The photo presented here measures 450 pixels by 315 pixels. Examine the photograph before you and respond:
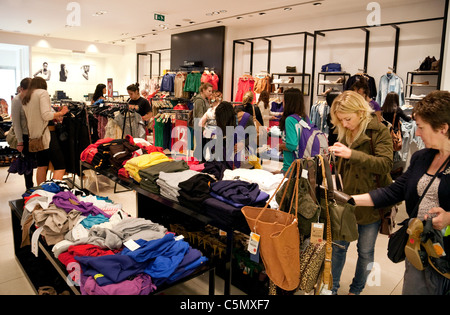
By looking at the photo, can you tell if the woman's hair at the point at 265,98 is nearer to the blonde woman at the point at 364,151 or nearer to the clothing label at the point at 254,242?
the blonde woman at the point at 364,151

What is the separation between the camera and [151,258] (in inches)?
77.9

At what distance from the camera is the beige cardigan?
445 centimetres

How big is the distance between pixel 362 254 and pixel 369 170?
2.10 ft

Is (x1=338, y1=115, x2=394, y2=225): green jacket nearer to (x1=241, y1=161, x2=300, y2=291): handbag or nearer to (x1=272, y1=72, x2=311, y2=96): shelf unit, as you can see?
(x1=241, y1=161, x2=300, y2=291): handbag

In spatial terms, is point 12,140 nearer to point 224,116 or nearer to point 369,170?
point 224,116

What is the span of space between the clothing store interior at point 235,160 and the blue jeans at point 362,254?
0.01 metres

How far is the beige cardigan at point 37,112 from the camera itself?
4.45 m

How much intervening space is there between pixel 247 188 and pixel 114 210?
1.16 meters

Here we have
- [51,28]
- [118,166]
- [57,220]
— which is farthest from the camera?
[51,28]

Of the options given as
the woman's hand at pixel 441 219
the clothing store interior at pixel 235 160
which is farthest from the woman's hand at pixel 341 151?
the woman's hand at pixel 441 219

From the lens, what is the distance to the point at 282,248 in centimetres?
172

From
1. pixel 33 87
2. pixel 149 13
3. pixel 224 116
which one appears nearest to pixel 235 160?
pixel 224 116
